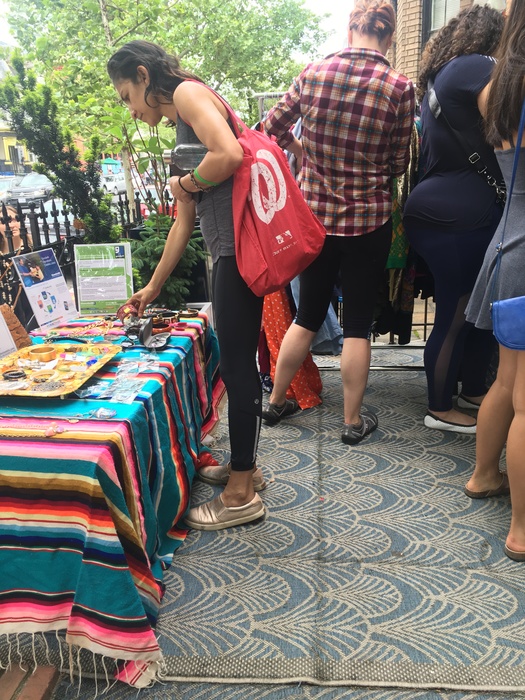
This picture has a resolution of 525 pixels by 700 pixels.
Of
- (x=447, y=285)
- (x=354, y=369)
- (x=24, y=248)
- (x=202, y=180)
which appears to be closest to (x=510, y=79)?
(x=202, y=180)

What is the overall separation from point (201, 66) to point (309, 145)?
14.4 m

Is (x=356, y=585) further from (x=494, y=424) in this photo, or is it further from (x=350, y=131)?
(x=350, y=131)

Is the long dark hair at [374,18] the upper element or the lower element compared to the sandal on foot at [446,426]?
upper

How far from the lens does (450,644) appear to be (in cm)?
165

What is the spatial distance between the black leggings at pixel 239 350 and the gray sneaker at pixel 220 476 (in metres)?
0.33

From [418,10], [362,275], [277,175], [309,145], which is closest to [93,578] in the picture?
[277,175]

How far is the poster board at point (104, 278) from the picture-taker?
2.59 meters

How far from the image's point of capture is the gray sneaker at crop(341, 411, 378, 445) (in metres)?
2.91

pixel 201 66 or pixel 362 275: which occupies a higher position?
pixel 201 66

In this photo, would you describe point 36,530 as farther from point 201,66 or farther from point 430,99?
point 201,66

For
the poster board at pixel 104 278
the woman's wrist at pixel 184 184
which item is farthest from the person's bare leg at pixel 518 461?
the poster board at pixel 104 278

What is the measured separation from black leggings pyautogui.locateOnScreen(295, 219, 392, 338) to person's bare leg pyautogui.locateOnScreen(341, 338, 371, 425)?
0.15 ft

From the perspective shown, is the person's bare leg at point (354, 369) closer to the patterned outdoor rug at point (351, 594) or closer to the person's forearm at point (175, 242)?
the patterned outdoor rug at point (351, 594)

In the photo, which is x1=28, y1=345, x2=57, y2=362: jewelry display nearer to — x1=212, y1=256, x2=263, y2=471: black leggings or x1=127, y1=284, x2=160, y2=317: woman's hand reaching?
x1=127, y1=284, x2=160, y2=317: woman's hand reaching
